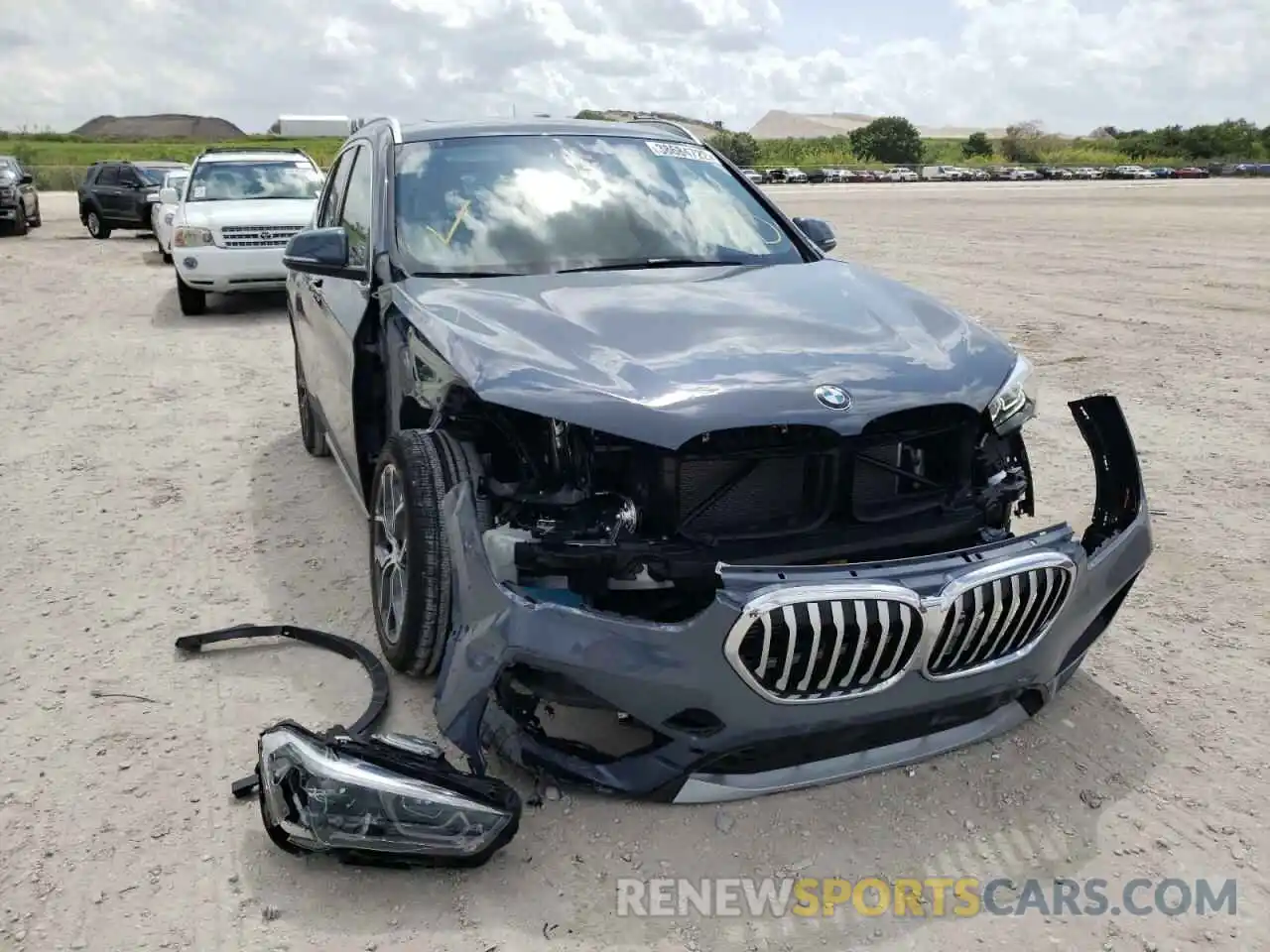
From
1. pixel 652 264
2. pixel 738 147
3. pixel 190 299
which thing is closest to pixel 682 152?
pixel 652 264

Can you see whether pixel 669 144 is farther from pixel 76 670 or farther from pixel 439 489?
pixel 76 670

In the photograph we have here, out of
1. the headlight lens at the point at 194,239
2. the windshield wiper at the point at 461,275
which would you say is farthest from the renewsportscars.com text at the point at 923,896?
the headlight lens at the point at 194,239

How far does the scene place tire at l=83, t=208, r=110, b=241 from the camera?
2144 cm

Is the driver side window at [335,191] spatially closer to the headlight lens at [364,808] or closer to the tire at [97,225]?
the headlight lens at [364,808]

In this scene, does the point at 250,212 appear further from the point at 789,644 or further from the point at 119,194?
the point at 119,194

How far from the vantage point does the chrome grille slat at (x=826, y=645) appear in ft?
8.04

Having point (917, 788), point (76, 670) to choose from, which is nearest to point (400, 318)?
point (76, 670)

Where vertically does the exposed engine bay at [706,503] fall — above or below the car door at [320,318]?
below

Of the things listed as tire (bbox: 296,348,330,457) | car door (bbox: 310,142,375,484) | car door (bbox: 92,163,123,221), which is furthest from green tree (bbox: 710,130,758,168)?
car door (bbox: 310,142,375,484)

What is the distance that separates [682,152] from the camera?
463cm

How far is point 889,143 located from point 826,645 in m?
111

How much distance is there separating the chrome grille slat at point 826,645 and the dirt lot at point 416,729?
1.42ft

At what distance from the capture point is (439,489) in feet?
9.98

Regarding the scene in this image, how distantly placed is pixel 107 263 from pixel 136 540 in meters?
14.0
